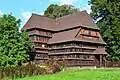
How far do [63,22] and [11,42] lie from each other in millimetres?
19850

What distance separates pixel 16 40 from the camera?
43406 mm

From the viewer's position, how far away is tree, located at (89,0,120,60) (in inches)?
2137

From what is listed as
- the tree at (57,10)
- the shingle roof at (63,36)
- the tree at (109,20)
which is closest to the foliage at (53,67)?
the shingle roof at (63,36)

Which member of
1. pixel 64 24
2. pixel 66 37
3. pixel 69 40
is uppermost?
pixel 64 24

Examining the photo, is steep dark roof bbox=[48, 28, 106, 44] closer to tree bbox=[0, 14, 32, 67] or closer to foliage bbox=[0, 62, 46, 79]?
tree bbox=[0, 14, 32, 67]

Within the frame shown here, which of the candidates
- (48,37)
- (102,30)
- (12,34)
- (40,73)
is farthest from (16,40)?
(102,30)

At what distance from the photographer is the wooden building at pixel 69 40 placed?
50.5 metres

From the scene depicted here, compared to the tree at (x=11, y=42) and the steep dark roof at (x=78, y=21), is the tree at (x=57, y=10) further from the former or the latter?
the tree at (x=11, y=42)

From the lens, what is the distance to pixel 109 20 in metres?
59.5

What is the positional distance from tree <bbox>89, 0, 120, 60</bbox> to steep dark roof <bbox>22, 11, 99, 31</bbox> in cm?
421

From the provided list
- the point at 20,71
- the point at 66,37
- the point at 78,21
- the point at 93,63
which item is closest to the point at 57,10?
the point at 78,21

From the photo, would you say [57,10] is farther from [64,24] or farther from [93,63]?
[93,63]

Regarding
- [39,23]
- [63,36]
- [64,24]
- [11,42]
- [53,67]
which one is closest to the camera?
[53,67]

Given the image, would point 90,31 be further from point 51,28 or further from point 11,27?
point 11,27
